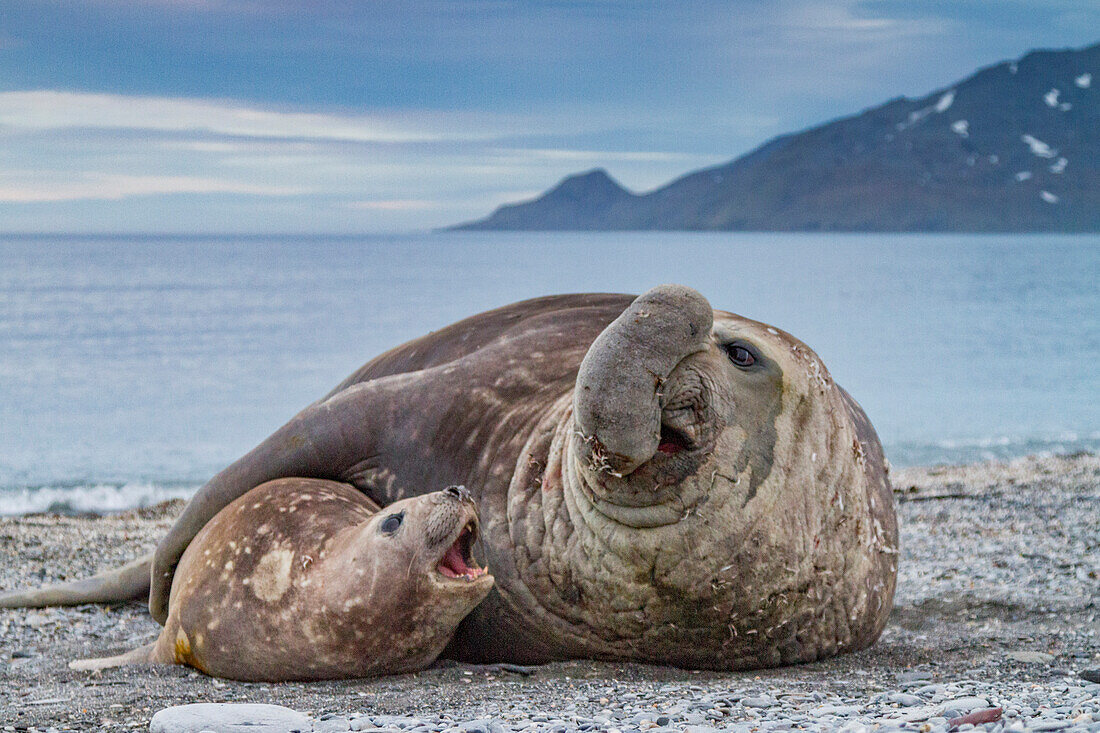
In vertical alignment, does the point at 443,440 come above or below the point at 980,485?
above

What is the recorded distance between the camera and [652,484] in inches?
137

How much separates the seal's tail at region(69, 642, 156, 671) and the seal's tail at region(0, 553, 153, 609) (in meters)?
1.25

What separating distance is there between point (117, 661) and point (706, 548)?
2555mm

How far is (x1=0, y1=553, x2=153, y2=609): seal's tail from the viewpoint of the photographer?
5.95m

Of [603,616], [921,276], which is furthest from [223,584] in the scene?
[921,276]

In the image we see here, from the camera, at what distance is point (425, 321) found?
46.1 meters

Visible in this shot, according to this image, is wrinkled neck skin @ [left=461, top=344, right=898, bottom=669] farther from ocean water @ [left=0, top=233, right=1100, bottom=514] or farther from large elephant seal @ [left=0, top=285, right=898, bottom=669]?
ocean water @ [left=0, top=233, right=1100, bottom=514]

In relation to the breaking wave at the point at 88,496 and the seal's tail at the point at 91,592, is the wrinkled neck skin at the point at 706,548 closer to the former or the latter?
the seal's tail at the point at 91,592

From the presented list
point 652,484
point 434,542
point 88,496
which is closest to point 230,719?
point 434,542

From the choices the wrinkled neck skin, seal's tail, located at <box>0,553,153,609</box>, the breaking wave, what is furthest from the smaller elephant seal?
the breaking wave

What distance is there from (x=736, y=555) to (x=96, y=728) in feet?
6.56

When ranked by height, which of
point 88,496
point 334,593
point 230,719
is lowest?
point 88,496

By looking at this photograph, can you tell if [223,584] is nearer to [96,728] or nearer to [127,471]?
[96,728]

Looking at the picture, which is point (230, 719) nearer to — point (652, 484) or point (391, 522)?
point (391, 522)
